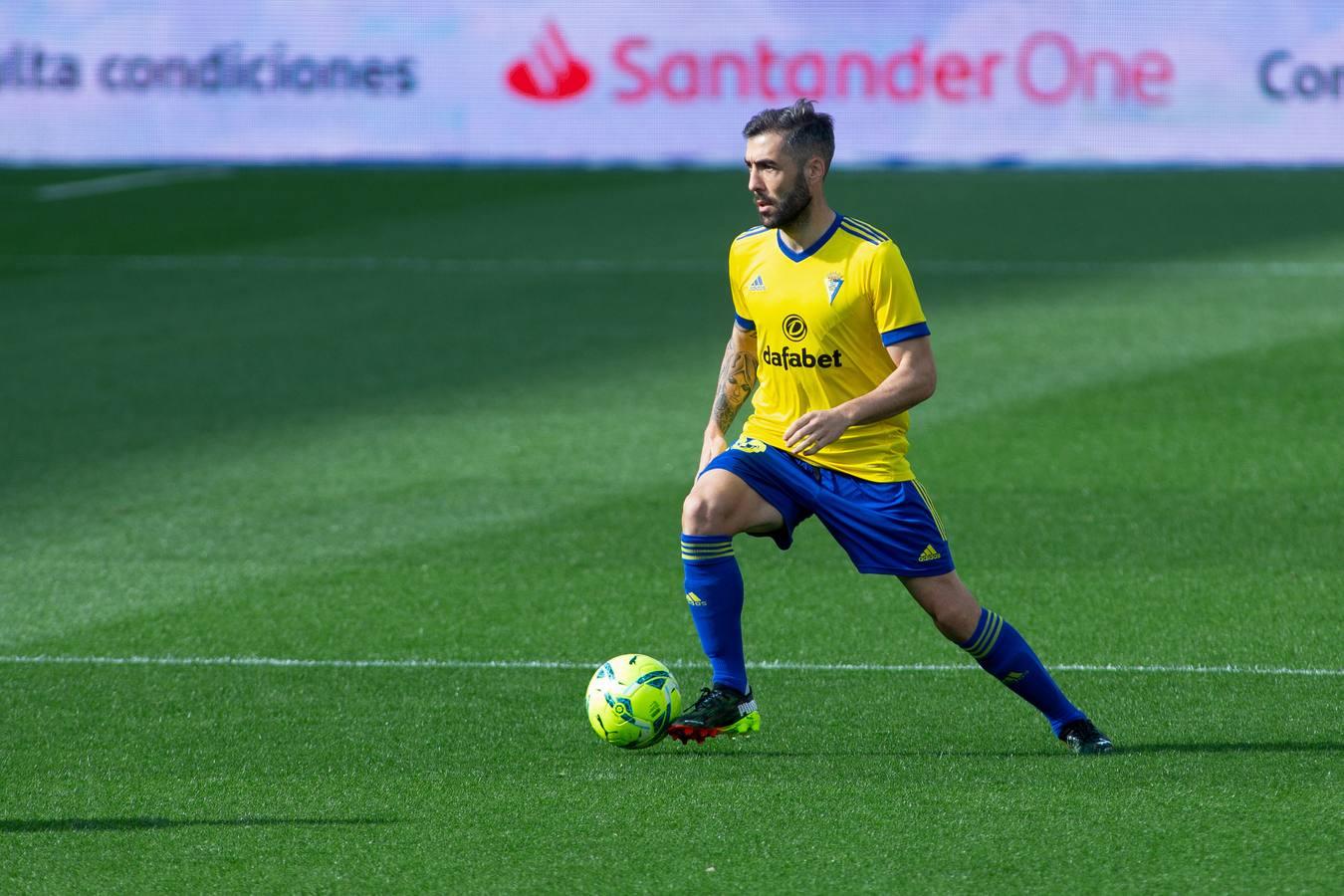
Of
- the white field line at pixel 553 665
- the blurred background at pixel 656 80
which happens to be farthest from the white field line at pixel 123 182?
the white field line at pixel 553 665

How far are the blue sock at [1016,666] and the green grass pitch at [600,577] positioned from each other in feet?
0.41

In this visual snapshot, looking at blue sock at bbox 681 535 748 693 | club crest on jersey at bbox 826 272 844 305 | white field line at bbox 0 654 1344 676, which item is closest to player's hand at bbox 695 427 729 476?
blue sock at bbox 681 535 748 693

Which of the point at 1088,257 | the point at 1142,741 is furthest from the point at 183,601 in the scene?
the point at 1088,257

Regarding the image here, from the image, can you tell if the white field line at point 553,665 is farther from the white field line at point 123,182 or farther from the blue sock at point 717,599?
the white field line at point 123,182

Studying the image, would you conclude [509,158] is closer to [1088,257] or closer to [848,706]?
[1088,257]

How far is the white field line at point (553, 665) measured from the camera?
6.81 m

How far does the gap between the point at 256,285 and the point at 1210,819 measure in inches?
453

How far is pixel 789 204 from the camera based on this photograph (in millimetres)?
5801

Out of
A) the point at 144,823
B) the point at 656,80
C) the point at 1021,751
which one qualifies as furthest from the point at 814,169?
the point at 656,80

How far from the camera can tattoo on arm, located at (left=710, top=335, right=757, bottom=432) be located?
6.23 m

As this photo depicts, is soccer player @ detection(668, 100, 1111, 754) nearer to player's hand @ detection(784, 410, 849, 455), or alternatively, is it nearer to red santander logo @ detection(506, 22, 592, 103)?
player's hand @ detection(784, 410, 849, 455)

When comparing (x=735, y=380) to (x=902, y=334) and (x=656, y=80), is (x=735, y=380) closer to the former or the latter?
(x=902, y=334)

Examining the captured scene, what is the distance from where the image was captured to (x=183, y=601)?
790 cm

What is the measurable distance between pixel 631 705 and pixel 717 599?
0.39 m
